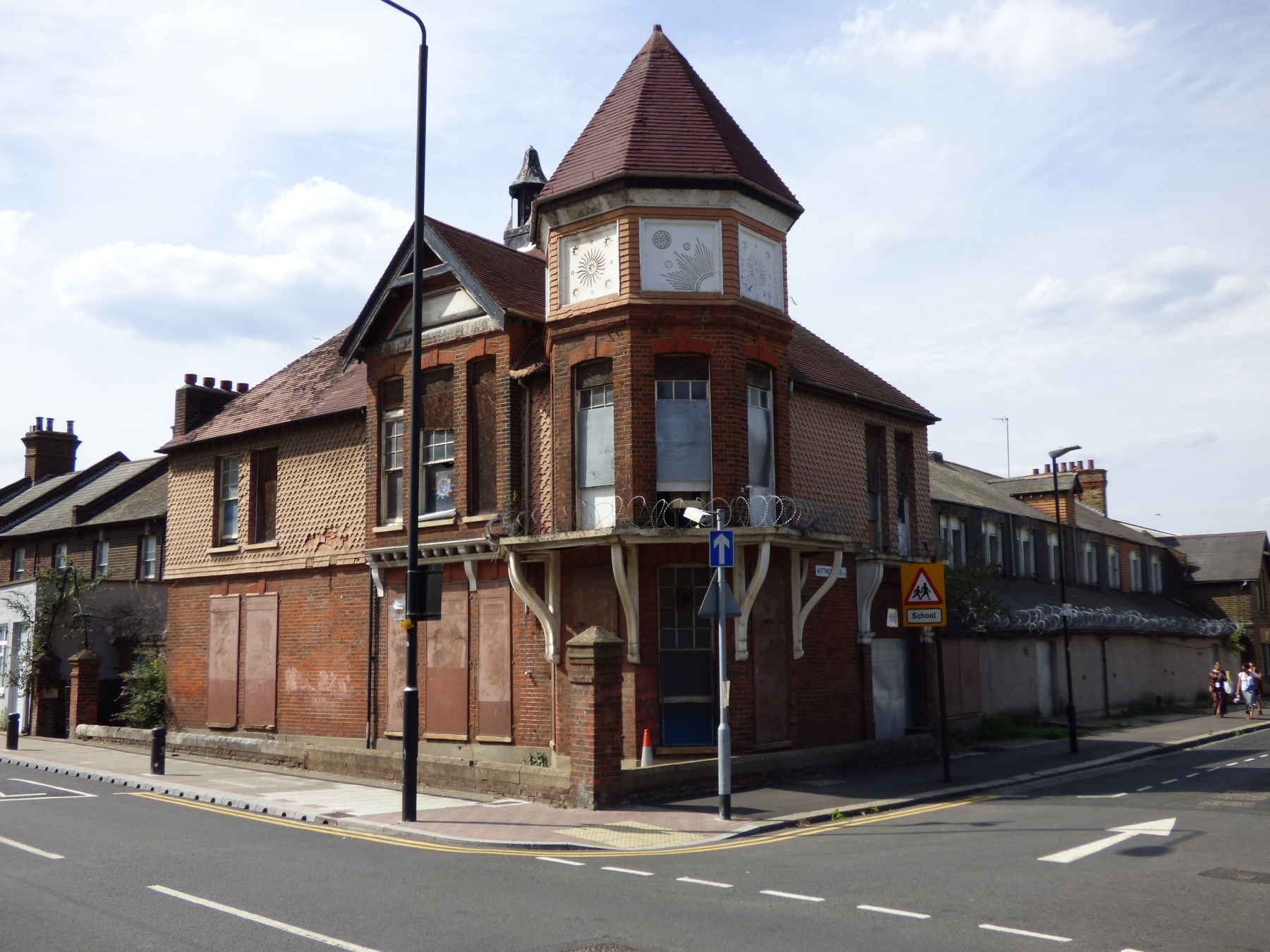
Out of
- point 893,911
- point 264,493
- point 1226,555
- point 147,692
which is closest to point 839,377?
point 264,493

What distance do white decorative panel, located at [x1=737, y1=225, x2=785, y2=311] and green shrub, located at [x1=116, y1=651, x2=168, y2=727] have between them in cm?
1784

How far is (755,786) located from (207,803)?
8500 mm

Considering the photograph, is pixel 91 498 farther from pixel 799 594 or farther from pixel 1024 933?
pixel 1024 933

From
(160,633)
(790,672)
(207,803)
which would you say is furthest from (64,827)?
(160,633)

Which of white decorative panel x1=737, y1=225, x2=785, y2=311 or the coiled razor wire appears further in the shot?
the coiled razor wire

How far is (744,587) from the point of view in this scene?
17.2 m

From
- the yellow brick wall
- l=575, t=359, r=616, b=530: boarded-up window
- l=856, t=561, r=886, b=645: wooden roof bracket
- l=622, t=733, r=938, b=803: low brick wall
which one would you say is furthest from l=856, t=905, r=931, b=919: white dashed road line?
the yellow brick wall

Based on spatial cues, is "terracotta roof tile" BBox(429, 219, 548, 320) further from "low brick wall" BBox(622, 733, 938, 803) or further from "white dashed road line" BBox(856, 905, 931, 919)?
"white dashed road line" BBox(856, 905, 931, 919)

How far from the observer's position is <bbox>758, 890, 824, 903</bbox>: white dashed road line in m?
9.45

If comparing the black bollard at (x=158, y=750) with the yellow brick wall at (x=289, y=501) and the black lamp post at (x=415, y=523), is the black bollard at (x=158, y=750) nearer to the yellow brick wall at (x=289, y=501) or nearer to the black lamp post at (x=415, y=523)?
the yellow brick wall at (x=289, y=501)

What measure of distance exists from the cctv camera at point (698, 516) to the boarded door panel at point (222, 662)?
13.1 metres

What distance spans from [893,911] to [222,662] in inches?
785

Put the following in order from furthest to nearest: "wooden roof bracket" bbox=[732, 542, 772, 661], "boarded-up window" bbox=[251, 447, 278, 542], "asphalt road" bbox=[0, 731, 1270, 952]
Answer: "boarded-up window" bbox=[251, 447, 278, 542] → "wooden roof bracket" bbox=[732, 542, 772, 661] → "asphalt road" bbox=[0, 731, 1270, 952]

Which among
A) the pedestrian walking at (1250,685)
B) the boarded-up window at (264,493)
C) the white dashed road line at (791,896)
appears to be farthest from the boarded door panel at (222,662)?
the pedestrian walking at (1250,685)
